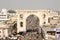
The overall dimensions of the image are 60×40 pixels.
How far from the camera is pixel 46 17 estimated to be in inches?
368

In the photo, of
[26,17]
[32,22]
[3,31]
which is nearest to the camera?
[3,31]

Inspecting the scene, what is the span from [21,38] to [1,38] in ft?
1.94

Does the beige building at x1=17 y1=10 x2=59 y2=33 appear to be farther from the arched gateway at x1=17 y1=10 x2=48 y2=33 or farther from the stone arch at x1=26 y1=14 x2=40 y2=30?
the stone arch at x1=26 y1=14 x2=40 y2=30

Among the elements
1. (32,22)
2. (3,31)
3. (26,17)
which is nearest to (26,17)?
(26,17)

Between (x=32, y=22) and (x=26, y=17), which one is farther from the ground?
(x=26, y=17)

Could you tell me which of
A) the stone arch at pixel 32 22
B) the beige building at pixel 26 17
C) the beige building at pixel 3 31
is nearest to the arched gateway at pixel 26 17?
the beige building at pixel 26 17

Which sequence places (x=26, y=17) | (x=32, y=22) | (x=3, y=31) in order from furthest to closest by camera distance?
(x=32, y=22) → (x=26, y=17) → (x=3, y=31)

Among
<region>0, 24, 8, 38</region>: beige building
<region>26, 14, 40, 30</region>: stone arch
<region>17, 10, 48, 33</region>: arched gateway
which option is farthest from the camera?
<region>26, 14, 40, 30</region>: stone arch

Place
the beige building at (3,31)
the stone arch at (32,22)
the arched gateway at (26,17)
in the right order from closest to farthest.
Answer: the beige building at (3,31) < the arched gateway at (26,17) < the stone arch at (32,22)

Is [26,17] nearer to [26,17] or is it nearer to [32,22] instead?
[26,17]

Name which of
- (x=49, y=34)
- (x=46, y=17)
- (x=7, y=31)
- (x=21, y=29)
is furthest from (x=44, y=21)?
(x=49, y=34)

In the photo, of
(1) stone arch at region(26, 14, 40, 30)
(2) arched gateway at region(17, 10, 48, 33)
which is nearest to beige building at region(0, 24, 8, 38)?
(2) arched gateway at region(17, 10, 48, 33)

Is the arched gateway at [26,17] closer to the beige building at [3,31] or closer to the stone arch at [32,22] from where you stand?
the stone arch at [32,22]

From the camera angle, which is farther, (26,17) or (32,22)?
(32,22)
